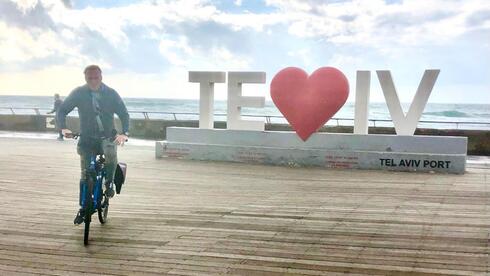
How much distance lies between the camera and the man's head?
16.2ft

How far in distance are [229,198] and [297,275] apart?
3.31 metres

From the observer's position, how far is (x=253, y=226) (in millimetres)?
5395

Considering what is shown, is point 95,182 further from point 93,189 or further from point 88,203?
point 88,203

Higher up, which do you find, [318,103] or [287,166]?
[318,103]

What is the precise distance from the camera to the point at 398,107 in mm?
10711

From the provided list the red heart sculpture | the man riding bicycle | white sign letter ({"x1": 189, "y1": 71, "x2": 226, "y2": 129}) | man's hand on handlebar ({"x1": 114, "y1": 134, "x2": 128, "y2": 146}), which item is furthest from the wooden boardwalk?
white sign letter ({"x1": 189, "y1": 71, "x2": 226, "y2": 129})

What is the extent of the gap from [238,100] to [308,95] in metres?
1.74

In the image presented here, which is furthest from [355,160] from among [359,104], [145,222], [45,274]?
[45,274]

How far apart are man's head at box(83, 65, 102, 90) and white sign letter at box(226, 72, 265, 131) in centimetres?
667

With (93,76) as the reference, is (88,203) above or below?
below

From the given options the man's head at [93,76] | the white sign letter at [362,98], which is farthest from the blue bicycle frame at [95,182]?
the white sign letter at [362,98]

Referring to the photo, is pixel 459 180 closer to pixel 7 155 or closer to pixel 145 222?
pixel 145 222

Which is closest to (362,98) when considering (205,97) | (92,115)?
(205,97)

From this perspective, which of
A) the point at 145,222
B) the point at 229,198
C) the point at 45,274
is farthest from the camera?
the point at 229,198
